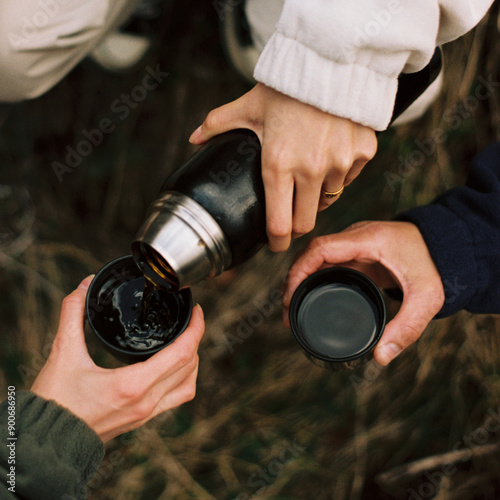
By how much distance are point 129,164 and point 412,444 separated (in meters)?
1.31

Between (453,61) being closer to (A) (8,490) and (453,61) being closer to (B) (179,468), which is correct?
(B) (179,468)

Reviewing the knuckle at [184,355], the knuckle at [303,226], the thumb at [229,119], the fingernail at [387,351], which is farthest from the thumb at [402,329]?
the thumb at [229,119]

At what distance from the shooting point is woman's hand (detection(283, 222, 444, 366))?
113cm

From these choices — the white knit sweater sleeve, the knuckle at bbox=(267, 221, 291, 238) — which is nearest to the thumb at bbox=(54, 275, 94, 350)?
the knuckle at bbox=(267, 221, 291, 238)

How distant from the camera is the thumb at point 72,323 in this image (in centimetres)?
95

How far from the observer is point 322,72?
88cm

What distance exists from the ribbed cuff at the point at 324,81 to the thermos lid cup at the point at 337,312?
363 millimetres

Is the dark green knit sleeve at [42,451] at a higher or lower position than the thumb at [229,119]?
lower

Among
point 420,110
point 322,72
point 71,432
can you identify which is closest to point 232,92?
point 420,110

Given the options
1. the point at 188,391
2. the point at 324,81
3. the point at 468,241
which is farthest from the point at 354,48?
the point at 188,391

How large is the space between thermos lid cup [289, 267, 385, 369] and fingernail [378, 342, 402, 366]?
0.09 feet

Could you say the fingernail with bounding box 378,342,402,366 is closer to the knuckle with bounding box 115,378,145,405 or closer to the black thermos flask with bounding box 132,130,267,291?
the black thermos flask with bounding box 132,130,267,291

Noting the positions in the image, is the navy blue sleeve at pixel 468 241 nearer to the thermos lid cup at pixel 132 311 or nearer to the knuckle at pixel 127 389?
the thermos lid cup at pixel 132 311

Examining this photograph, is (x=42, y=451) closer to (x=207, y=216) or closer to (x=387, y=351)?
(x=207, y=216)
